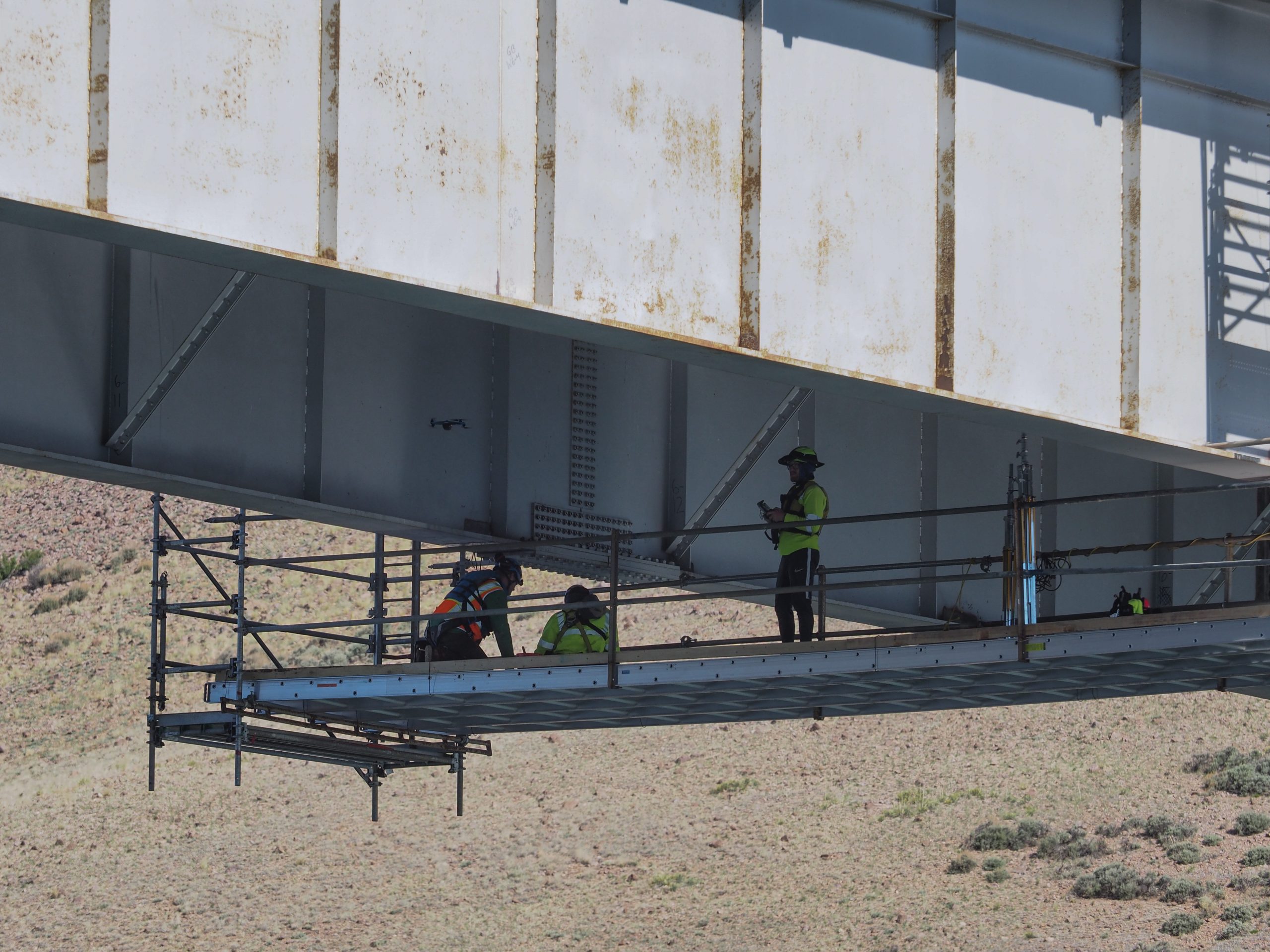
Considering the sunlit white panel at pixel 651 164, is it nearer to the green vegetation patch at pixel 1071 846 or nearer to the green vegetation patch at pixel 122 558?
the green vegetation patch at pixel 1071 846

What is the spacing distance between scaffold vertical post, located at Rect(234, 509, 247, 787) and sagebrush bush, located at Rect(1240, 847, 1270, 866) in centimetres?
2663

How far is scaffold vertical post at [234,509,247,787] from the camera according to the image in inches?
631

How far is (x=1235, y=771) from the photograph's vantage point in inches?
1689

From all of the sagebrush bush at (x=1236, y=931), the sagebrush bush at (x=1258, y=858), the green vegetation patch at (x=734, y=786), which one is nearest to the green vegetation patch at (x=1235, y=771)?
the sagebrush bush at (x=1258, y=858)

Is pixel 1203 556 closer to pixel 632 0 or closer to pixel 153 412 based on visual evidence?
pixel 632 0

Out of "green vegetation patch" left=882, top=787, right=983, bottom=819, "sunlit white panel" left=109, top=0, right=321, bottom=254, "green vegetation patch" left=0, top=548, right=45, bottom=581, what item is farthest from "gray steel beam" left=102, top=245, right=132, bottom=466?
"green vegetation patch" left=0, top=548, right=45, bottom=581

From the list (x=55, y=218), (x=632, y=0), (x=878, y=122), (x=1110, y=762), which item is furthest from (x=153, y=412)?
(x=1110, y=762)

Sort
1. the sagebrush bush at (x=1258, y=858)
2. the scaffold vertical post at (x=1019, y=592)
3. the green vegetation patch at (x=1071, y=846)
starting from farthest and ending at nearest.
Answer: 1. the green vegetation patch at (x=1071, y=846)
2. the sagebrush bush at (x=1258, y=858)
3. the scaffold vertical post at (x=1019, y=592)

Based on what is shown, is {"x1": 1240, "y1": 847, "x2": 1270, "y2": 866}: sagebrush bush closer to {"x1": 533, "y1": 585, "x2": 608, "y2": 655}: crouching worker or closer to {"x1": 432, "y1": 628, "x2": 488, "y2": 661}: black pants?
{"x1": 533, "y1": 585, "x2": 608, "y2": 655}: crouching worker

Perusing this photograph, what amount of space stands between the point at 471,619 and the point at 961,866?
2697 centimetres

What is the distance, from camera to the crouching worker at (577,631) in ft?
50.7

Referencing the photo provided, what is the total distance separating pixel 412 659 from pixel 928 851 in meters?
28.3

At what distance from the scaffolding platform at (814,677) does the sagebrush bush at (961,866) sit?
24.7 m

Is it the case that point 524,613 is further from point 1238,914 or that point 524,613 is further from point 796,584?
point 1238,914
